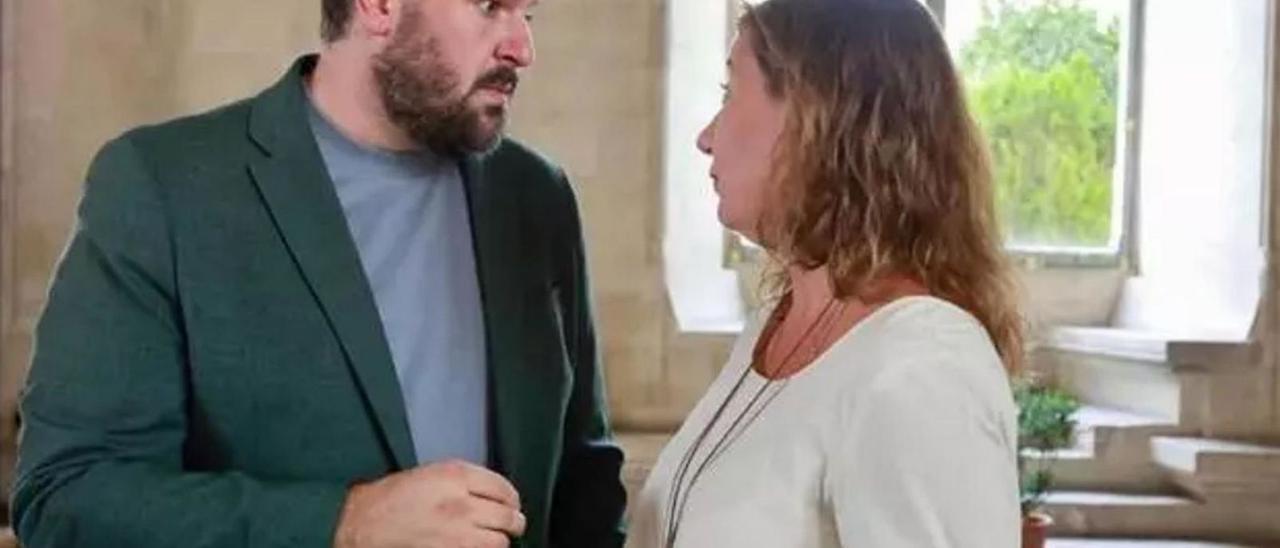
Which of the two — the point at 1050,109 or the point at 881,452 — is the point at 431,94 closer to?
the point at 881,452

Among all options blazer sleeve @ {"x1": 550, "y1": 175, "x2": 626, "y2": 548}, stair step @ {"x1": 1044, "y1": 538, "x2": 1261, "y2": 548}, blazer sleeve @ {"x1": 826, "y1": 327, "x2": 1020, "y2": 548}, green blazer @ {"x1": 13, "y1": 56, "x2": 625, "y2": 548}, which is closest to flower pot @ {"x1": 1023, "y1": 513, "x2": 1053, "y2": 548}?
stair step @ {"x1": 1044, "y1": 538, "x2": 1261, "y2": 548}

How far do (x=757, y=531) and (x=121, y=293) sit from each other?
55 cm

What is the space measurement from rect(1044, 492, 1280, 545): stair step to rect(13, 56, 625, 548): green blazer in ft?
10.0

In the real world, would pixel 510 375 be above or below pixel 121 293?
below

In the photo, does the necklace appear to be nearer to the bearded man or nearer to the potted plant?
the bearded man

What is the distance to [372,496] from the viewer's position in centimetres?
140

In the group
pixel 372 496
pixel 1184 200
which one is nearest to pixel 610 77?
pixel 1184 200

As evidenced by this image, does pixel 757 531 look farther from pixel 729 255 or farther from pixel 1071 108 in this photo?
pixel 1071 108

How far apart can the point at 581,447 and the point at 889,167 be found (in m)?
0.51

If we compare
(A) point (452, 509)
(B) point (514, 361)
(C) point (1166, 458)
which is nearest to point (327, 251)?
(B) point (514, 361)

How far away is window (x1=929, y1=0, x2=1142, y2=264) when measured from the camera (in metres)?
5.63

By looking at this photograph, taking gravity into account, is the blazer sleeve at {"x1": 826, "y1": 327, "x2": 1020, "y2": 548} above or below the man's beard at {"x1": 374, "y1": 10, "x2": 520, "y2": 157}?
below

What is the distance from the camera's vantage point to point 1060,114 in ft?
18.5

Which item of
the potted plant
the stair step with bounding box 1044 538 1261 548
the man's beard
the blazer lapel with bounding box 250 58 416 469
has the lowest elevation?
the stair step with bounding box 1044 538 1261 548
